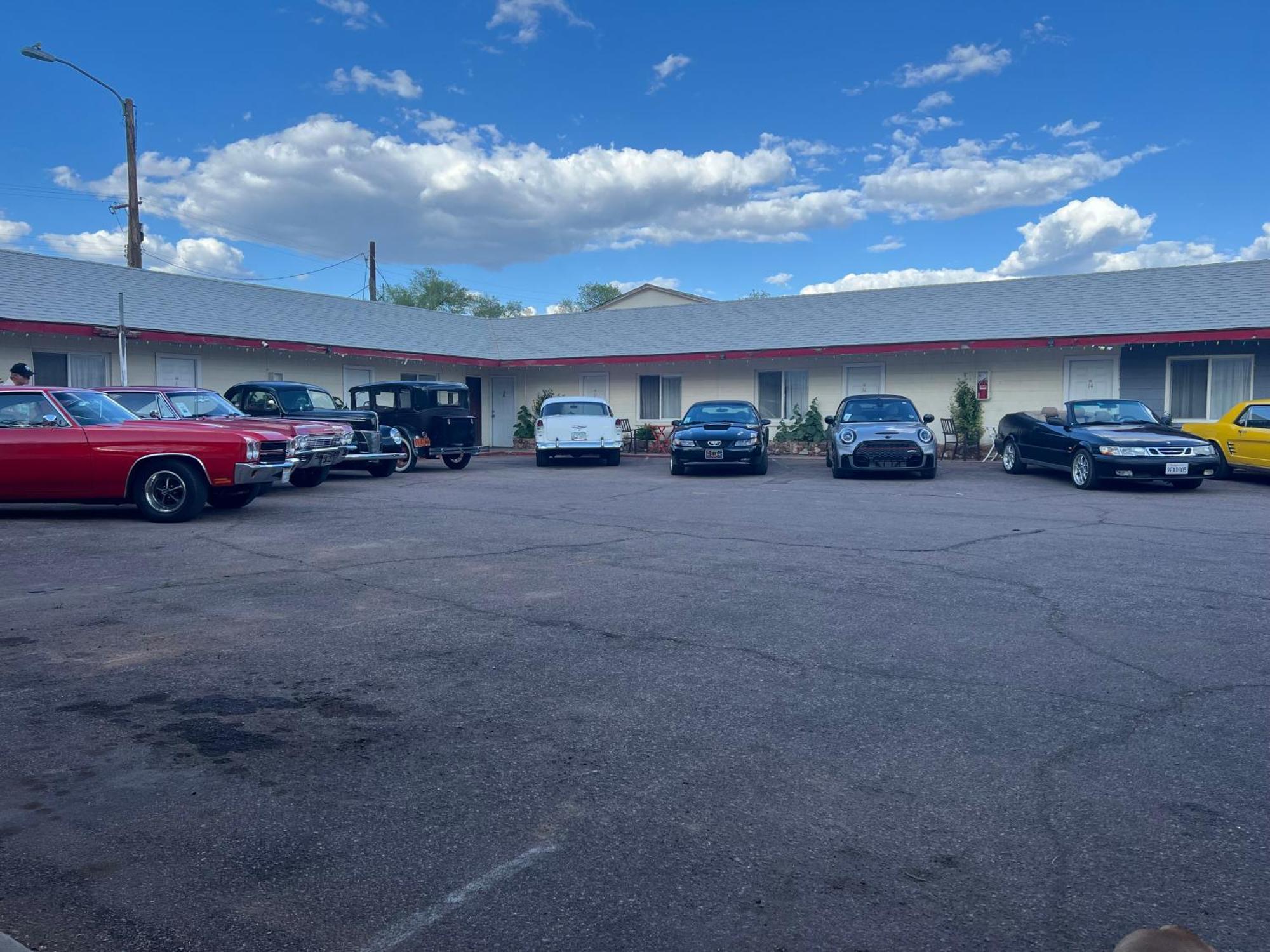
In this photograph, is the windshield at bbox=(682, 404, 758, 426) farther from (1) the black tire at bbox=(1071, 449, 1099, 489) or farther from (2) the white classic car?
(1) the black tire at bbox=(1071, 449, 1099, 489)

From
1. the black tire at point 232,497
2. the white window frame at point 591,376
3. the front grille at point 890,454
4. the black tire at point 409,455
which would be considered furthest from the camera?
the white window frame at point 591,376

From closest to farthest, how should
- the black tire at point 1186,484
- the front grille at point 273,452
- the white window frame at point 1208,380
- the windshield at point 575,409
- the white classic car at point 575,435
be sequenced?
the front grille at point 273,452 < the black tire at point 1186,484 < the white classic car at point 575,435 < the windshield at point 575,409 < the white window frame at point 1208,380

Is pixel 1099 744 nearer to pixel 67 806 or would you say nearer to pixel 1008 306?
pixel 67 806

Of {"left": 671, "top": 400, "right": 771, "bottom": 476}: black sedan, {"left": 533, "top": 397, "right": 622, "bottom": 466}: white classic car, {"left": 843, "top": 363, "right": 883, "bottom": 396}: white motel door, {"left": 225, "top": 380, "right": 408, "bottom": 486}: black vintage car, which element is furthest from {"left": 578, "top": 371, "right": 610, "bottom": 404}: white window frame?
{"left": 225, "top": 380, "right": 408, "bottom": 486}: black vintage car

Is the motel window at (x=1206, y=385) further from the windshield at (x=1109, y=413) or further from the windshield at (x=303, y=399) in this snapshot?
the windshield at (x=303, y=399)

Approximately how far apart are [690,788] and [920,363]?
22707mm

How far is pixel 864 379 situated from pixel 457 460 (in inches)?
451

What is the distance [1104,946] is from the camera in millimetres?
2541

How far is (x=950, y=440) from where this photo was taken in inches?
947

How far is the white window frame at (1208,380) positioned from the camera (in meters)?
21.2

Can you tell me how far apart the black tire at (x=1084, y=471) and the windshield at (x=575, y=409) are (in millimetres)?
9974

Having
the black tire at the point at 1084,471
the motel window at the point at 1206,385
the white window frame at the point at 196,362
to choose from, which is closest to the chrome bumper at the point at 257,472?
the black tire at the point at 1084,471

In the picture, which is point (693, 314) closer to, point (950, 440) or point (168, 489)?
point (950, 440)

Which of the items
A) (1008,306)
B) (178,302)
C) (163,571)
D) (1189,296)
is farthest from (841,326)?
(163,571)
